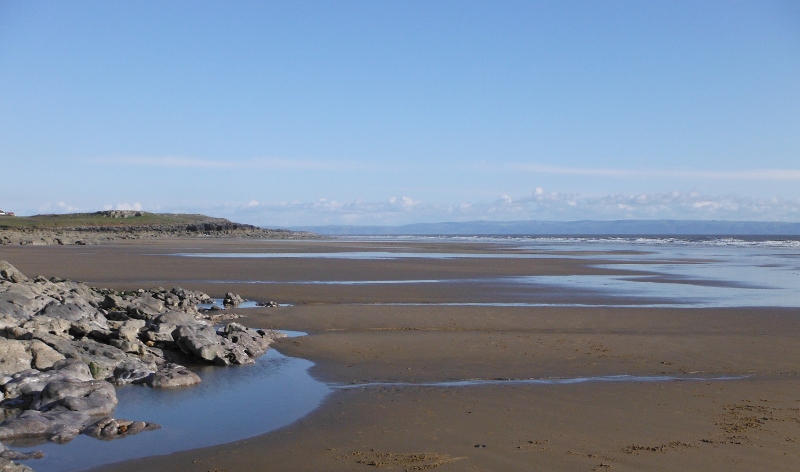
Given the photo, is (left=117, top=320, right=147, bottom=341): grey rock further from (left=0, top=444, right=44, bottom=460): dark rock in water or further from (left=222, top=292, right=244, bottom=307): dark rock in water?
(left=222, top=292, right=244, bottom=307): dark rock in water

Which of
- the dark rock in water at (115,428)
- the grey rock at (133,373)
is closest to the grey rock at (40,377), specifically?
the grey rock at (133,373)

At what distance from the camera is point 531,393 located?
9555mm

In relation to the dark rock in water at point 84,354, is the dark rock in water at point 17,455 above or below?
below

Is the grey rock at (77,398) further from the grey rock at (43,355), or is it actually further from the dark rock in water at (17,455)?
the dark rock in water at (17,455)

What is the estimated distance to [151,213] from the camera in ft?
382

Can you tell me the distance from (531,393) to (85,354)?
22.5 feet

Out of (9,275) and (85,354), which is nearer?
(85,354)

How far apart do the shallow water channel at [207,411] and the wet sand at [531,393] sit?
1.10 ft

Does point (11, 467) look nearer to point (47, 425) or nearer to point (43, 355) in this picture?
point (47, 425)

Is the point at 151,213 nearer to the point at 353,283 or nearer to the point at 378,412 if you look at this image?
the point at 353,283

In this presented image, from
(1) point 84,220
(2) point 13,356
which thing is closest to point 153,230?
(1) point 84,220

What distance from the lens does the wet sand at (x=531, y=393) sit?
6953mm

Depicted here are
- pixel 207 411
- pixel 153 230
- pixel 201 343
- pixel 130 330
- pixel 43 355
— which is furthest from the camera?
pixel 153 230

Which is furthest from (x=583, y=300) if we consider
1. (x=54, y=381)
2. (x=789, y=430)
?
(x=54, y=381)
